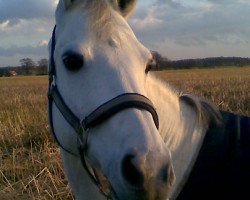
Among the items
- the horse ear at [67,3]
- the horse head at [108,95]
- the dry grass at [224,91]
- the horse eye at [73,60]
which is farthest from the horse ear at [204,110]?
the horse ear at [67,3]

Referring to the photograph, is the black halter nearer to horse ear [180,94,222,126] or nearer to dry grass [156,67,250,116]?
horse ear [180,94,222,126]

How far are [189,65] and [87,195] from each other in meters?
70.6

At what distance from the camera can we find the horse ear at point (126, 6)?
3.24 m

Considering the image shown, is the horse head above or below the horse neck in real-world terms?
above

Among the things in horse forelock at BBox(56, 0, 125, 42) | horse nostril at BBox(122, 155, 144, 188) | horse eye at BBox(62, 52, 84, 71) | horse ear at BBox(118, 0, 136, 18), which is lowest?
horse nostril at BBox(122, 155, 144, 188)

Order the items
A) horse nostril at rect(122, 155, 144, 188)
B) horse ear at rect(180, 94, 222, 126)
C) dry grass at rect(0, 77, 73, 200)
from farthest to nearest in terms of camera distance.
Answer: dry grass at rect(0, 77, 73, 200) < horse ear at rect(180, 94, 222, 126) < horse nostril at rect(122, 155, 144, 188)

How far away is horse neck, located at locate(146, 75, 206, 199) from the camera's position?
303 centimetres

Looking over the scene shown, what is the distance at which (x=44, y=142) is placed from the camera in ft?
21.2

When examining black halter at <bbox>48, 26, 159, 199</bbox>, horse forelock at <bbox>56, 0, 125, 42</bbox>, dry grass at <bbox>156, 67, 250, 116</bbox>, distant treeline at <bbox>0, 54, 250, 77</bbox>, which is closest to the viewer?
black halter at <bbox>48, 26, 159, 199</bbox>

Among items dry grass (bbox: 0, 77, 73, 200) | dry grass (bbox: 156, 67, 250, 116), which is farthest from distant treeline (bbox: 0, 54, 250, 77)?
dry grass (bbox: 0, 77, 73, 200)

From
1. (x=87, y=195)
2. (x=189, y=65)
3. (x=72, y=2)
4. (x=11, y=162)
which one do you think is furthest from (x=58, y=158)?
(x=189, y=65)

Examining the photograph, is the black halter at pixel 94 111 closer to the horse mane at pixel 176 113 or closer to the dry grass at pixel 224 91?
the horse mane at pixel 176 113

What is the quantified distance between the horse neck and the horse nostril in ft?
2.65

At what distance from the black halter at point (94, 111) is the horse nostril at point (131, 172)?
0.35 meters
